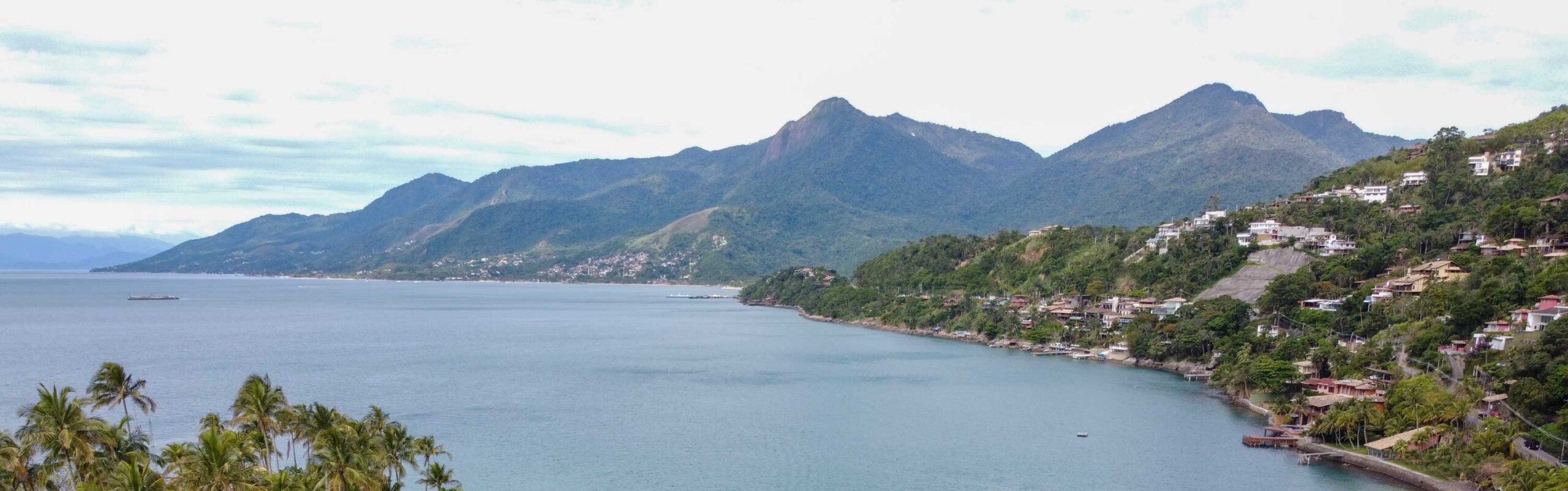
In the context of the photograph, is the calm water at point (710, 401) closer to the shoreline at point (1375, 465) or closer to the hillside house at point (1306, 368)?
the shoreline at point (1375, 465)

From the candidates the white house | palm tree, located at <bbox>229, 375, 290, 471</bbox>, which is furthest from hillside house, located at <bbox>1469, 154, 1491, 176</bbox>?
palm tree, located at <bbox>229, 375, 290, 471</bbox>

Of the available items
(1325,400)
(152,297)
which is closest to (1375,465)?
(1325,400)

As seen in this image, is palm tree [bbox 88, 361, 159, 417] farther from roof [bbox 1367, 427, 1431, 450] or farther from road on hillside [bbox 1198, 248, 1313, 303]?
road on hillside [bbox 1198, 248, 1313, 303]

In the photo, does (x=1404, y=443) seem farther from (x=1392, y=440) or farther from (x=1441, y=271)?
(x=1441, y=271)

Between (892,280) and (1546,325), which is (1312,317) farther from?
(892,280)

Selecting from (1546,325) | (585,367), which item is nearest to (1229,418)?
(1546,325)
